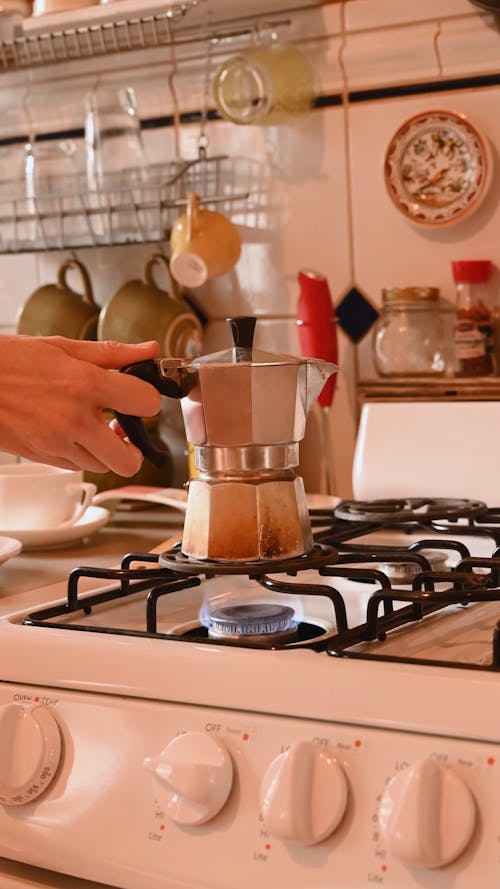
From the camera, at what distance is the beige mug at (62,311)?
1487 millimetres

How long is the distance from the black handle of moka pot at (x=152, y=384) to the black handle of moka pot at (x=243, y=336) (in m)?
0.05

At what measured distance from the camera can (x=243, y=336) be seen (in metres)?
0.71

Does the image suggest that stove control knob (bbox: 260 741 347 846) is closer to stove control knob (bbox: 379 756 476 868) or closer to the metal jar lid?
stove control knob (bbox: 379 756 476 868)

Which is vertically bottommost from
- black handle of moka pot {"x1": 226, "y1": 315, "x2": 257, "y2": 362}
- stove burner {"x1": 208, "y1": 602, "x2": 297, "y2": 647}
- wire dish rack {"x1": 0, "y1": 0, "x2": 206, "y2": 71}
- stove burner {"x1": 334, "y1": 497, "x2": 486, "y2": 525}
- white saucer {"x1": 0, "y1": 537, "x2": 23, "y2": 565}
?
stove burner {"x1": 208, "y1": 602, "x2": 297, "y2": 647}

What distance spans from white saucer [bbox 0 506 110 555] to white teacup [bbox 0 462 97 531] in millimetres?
12

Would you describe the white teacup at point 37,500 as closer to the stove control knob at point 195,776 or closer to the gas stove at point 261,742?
the gas stove at point 261,742

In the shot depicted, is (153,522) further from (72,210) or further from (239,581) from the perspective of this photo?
(72,210)

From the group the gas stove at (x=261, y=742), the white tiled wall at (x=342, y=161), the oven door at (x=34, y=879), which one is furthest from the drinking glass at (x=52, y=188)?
the oven door at (x=34, y=879)

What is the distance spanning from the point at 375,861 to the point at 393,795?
34 millimetres

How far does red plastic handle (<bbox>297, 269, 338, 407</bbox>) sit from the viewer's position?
51.1 inches

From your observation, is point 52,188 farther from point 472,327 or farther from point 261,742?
point 261,742

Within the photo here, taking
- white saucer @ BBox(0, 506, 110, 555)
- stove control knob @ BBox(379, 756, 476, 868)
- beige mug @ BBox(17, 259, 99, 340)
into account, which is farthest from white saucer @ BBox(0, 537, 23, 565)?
beige mug @ BBox(17, 259, 99, 340)

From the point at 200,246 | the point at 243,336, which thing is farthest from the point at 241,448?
the point at 200,246

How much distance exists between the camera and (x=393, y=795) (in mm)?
488
